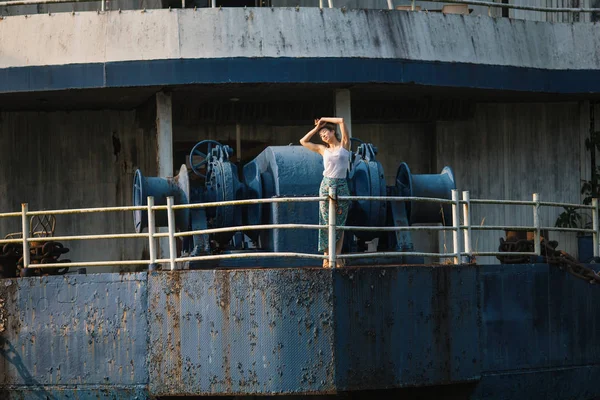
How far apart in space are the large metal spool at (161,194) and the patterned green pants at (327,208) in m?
1.91

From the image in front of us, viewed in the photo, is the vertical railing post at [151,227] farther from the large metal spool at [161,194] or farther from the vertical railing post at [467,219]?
the vertical railing post at [467,219]

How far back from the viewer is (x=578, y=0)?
73.3 ft

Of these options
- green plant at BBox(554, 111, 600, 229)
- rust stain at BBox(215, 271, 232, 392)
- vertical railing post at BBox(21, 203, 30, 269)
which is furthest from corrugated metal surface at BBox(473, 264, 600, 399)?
green plant at BBox(554, 111, 600, 229)

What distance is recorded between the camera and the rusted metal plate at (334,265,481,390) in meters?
13.2

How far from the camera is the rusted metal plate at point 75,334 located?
13.9 m

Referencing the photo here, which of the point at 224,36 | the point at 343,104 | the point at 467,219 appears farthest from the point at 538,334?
the point at 224,36

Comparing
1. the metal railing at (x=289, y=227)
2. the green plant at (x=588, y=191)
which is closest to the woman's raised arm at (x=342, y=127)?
the metal railing at (x=289, y=227)

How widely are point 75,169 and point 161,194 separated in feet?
21.0

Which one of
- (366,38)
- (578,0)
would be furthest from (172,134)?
(578,0)

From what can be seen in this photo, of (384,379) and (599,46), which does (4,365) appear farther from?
(599,46)

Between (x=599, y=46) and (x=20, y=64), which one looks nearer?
(x=20, y=64)

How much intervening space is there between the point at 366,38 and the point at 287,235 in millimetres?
5510

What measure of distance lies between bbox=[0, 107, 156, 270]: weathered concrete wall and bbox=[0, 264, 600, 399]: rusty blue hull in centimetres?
655

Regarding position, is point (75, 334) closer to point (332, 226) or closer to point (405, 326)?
point (332, 226)
